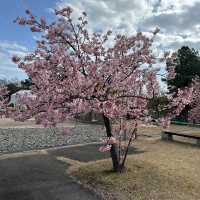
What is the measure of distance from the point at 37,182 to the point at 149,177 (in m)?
2.71

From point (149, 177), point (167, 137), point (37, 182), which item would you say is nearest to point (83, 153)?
point (37, 182)

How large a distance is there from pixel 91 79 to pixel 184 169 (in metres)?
3.98

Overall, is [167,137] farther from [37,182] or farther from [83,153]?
[37,182]

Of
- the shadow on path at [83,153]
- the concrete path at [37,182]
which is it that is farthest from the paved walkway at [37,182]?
the shadow on path at [83,153]

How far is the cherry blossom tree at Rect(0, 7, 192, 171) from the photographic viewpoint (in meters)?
5.70

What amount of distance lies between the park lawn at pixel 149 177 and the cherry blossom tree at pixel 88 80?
64cm

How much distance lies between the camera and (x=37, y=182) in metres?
6.48

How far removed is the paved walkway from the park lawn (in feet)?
1.54

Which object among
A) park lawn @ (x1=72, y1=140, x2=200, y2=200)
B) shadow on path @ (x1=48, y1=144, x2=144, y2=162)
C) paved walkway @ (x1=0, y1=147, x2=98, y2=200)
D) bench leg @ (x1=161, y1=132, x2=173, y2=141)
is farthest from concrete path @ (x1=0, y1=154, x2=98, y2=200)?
bench leg @ (x1=161, y1=132, x2=173, y2=141)

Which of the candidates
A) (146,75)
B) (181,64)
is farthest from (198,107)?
(181,64)

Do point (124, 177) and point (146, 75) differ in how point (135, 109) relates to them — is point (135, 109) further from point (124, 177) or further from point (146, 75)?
point (124, 177)

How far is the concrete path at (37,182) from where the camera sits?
18.3 feet

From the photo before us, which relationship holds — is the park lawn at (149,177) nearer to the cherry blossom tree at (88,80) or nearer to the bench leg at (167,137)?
the cherry blossom tree at (88,80)

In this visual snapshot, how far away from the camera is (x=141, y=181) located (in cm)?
636
